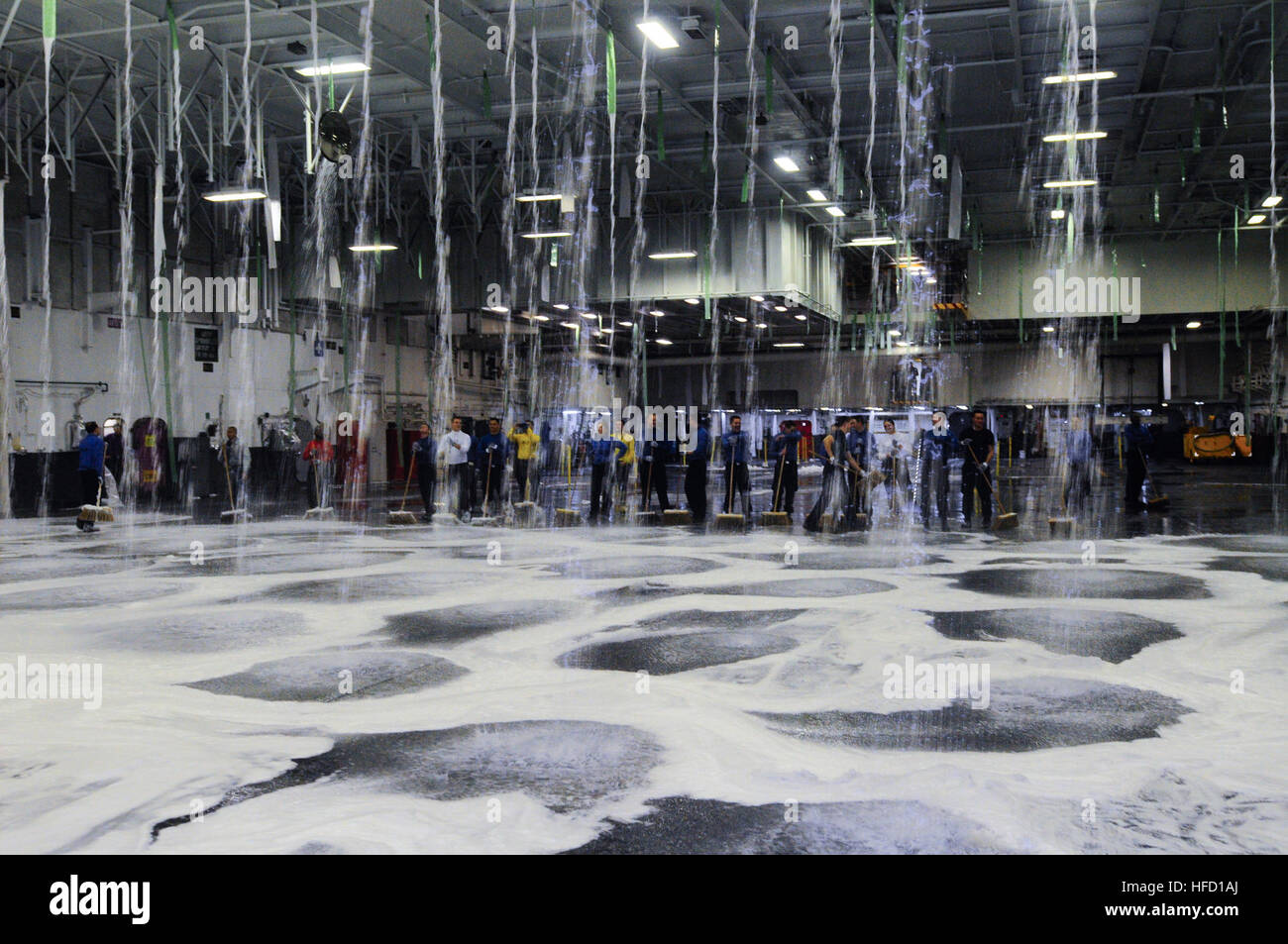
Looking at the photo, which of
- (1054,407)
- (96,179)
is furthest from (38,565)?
(1054,407)

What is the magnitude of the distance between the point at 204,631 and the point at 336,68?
10.2 metres

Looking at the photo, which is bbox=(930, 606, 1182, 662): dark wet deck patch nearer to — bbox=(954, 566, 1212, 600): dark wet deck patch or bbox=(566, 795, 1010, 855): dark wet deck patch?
bbox=(954, 566, 1212, 600): dark wet deck patch

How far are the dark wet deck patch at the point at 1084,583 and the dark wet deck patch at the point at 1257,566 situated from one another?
2.59 ft

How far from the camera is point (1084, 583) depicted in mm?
9672

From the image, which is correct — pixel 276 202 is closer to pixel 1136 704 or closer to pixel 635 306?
pixel 635 306

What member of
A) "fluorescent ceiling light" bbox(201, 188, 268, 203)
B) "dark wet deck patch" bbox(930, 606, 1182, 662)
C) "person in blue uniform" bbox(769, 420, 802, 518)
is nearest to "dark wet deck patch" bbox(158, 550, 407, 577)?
"person in blue uniform" bbox(769, 420, 802, 518)

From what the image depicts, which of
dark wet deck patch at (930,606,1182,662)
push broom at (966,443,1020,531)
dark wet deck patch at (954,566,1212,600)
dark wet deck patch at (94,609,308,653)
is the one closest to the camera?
dark wet deck patch at (930,606,1182,662)

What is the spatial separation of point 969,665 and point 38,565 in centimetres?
961

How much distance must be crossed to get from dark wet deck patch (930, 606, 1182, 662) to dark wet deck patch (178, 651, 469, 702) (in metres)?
3.45

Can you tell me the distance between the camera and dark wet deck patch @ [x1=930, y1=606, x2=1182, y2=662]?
680 centimetres

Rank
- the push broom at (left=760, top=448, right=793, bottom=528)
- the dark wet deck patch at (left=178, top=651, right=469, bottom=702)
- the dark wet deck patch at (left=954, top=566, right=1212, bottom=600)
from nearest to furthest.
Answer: the dark wet deck patch at (left=178, top=651, right=469, bottom=702) → the dark wet deck patch at (left=954, top=566, right=1212, bottom=600) → the push broom at (left=760, top=448, right=793, bottom=528)

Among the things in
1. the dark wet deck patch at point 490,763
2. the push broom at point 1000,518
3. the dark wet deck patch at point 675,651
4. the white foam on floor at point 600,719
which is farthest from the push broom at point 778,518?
the dark wet deck patch at point 490,763

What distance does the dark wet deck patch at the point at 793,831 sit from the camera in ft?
11.4

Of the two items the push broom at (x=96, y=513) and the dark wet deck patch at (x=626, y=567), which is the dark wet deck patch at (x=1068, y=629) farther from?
the push broom at (x=96, y=513)
